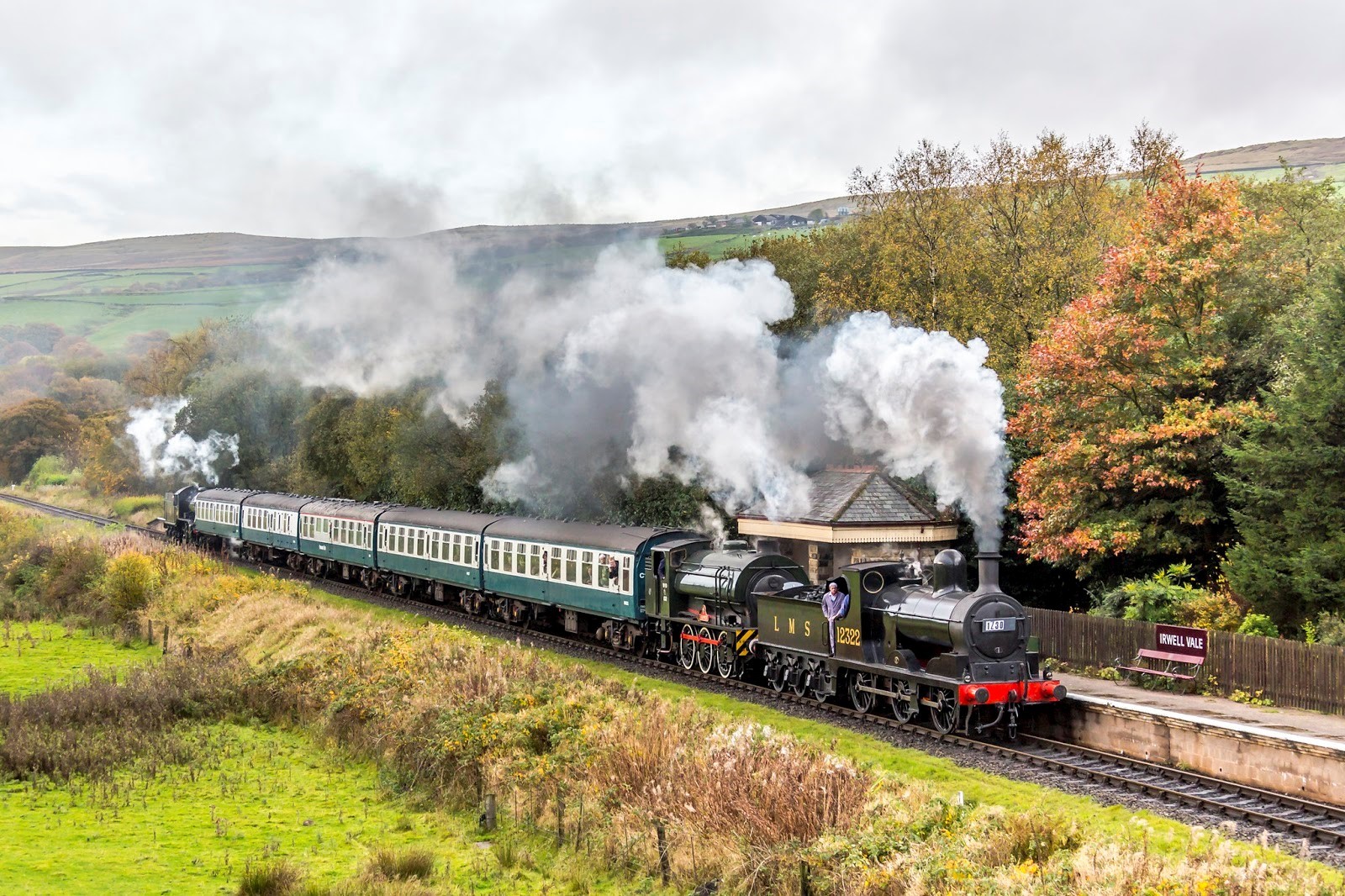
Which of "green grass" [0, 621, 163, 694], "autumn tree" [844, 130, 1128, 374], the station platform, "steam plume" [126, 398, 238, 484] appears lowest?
"green grass" [0, 621, 163, 694]

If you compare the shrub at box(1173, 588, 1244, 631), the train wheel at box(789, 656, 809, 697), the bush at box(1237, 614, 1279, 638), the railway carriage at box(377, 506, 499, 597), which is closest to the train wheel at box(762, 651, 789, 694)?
the train wheel at box(789, 656, 809, 697)

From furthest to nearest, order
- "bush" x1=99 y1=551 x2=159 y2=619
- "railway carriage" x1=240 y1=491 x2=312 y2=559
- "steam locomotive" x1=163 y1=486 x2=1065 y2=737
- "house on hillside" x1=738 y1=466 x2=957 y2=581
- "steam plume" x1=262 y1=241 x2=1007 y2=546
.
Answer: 1. "railway carriage" x1=240 y1=491 x2=312 y2=559
2. "bush" x1=99 y1=551 x2=159 y2=619
3. "house on hillside" x1=738 y1=466 x2=957 y2=581
4. "steam plume" x1=262 y1=241 x2=1007 y2=546
5. "steam locomotive" x1=163 y1=486 x2=1065 y2=737

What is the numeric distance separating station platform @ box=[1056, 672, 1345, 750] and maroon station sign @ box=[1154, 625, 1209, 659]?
814 mm

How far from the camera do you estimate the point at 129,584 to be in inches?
1230

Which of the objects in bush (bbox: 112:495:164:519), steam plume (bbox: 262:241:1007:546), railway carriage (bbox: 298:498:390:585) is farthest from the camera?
bush (bbox: 112:495:164:519)


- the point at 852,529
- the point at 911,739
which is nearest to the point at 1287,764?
the point at 911,739

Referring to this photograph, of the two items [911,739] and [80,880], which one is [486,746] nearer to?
[80,880]

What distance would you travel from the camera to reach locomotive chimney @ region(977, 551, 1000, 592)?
1681cm

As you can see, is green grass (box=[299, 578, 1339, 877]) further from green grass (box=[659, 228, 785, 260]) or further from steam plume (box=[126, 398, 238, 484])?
steam plume (box=[126, 398, 238, 484])

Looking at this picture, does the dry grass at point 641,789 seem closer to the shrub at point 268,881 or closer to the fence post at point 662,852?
the fence post at point 662,852

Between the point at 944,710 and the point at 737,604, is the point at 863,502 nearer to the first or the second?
the point at 737,604

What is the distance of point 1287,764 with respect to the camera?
49.1ft

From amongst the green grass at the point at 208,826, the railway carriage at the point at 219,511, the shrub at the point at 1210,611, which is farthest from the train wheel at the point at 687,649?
the railway carriage at the point at 219,511

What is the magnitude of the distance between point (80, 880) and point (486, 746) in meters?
5.38
